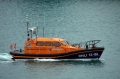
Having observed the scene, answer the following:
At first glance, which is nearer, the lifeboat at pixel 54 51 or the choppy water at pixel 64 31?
the choppy water at pixel 64 31

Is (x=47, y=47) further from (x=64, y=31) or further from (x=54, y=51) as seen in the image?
(x=64, y=31)

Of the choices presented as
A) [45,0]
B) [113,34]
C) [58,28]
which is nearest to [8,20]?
[58,28]

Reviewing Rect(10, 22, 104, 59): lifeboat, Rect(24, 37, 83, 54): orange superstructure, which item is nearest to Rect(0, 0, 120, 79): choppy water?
Result: Rect(10, 22, 104, 59): lifeboat

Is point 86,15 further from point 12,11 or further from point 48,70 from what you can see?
point 48,70

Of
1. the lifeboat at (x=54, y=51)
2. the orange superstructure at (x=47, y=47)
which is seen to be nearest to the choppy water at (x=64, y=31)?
the lifeboat at (x=54, y=51)

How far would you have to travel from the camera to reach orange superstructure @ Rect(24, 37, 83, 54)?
3770 inches

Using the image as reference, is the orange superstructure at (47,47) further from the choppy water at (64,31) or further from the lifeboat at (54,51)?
the choppy water at (64,31)

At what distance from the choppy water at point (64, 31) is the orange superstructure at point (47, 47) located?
1.46 meters

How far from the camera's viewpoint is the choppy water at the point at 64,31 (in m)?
90.9

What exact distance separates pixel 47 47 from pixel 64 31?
3210 cm

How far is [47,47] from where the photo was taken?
95688mm

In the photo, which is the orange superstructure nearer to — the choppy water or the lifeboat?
the lifeboat

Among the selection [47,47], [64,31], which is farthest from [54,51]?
[64,31]

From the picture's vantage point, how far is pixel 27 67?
307 feet
